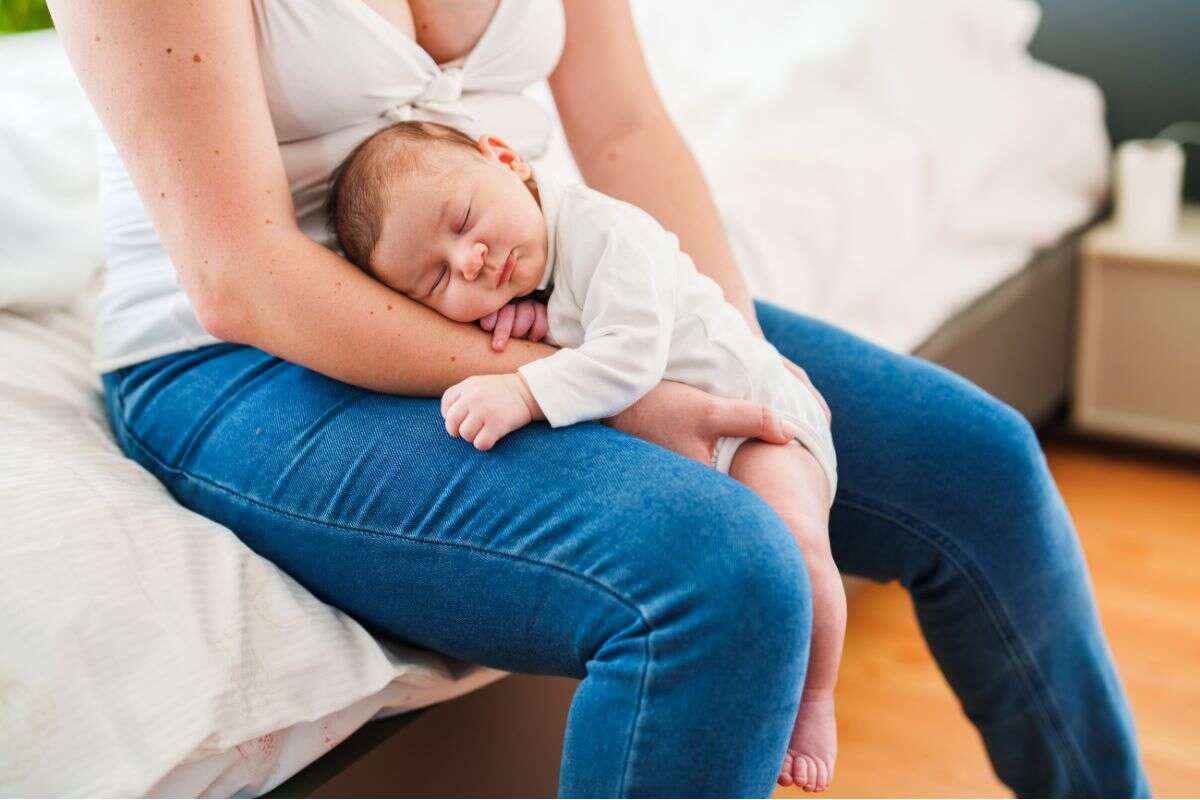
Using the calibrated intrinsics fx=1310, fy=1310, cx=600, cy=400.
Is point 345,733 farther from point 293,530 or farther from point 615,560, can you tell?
point 615,560

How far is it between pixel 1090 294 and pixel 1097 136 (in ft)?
0.95

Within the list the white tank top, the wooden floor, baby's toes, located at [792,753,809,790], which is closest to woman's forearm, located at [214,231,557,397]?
the white tank top

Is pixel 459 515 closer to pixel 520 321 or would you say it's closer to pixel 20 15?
pixel 520 321

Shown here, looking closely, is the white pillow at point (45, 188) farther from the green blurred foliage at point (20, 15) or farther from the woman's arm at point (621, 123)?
the woman's arm at point (621, 123)

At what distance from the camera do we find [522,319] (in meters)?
1.00

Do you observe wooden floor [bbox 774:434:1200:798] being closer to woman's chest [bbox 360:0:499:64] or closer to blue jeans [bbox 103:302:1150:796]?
blue jeans [bbox 103:302:1150:796]

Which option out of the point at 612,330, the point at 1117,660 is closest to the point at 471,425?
the point at 612,330

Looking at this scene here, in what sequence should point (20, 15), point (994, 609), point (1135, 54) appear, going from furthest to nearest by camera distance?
point (1135, 54)
point (20, 15)
point (994, 609)

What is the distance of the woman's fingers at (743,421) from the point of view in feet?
3.07

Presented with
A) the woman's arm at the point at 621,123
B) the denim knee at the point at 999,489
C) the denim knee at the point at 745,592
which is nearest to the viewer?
the denim knee at the point at 745,592

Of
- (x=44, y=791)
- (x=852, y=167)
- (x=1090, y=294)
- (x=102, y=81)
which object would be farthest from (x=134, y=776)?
(x=1090, y=294)

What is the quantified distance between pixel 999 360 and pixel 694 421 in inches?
49.0

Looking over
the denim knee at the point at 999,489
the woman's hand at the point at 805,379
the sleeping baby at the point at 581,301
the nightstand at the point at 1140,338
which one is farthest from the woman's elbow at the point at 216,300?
the nightstand at the point at 1140,338

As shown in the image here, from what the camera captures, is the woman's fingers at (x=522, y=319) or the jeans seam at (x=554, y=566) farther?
the woman's fingers at (x=522, y=319)
